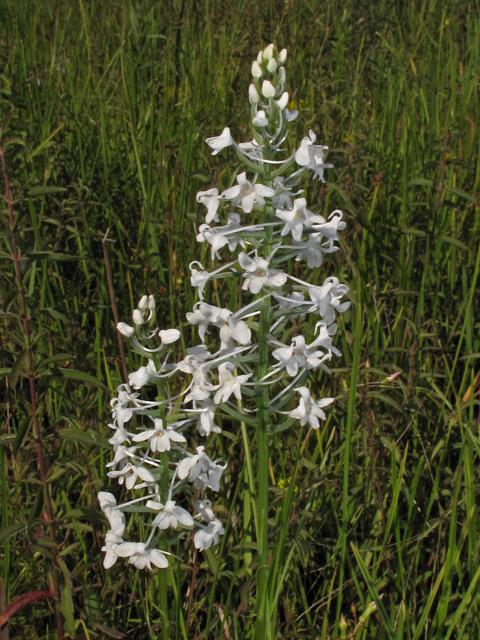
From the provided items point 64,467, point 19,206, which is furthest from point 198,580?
point 19,206

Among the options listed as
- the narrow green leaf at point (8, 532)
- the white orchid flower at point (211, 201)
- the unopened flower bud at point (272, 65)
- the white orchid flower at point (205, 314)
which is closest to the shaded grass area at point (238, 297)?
the narrow green leaf at point (8, 532)

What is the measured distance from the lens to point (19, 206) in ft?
9.02

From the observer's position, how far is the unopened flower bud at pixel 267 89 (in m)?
1.30

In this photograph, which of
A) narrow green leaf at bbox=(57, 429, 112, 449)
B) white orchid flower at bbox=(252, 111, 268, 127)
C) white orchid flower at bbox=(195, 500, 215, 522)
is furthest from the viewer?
narrow green leaf at bbox=(57, 429, 112, 449)

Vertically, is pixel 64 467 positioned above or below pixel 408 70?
below

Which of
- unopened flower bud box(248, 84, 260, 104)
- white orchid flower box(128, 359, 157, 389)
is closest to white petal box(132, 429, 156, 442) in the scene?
white orchid flower box(128, 359, 157, 389)

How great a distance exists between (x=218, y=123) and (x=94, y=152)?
76 centimetres

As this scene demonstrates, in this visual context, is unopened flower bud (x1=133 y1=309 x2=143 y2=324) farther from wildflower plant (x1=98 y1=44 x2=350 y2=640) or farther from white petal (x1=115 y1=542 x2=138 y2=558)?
white petal (x1=115 y1=542 x2=138 y2=558)

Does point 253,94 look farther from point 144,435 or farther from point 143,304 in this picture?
point 144,435

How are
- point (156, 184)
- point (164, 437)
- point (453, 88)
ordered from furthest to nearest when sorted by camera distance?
point (453, 88), point (156, 184), point (164, 437)

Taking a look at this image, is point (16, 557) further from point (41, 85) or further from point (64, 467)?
point (41, 85)

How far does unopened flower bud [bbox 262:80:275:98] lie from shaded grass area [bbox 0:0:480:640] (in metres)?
0.60

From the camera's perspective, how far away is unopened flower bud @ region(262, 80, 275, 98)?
1.30 m

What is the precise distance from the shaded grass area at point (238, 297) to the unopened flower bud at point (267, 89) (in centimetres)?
60
